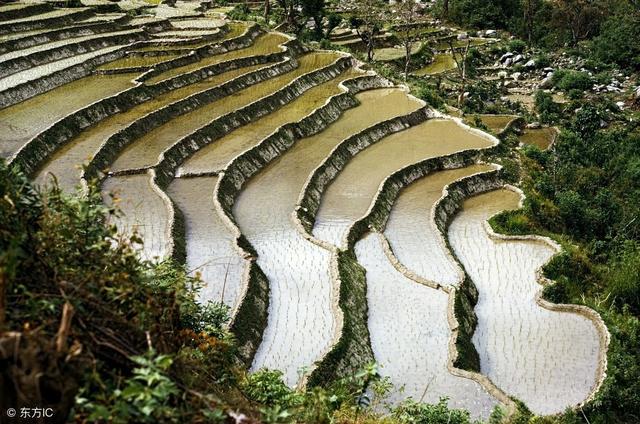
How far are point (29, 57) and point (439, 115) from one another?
1515 centimetres

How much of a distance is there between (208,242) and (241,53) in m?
17.4

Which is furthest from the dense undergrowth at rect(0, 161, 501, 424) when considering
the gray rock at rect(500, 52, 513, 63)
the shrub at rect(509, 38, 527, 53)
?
the shrub at rect(509, 38, 527, 53)

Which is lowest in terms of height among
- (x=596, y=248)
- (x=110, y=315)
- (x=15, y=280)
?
(x=596, y=248)

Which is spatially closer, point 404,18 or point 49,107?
point 49,107

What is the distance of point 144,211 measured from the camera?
14414mm

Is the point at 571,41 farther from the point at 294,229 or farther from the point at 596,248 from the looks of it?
the point at 294,229

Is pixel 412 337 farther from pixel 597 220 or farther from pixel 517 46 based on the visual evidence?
pixel 517 46

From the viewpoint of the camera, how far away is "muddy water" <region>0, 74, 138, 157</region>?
17.5 m

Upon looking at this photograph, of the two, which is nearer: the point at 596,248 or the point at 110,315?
the point at 110,315

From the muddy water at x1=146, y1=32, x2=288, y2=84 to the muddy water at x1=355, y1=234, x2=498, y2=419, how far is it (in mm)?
13208

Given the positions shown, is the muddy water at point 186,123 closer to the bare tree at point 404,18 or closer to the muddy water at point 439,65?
the muddy water at point 439,65

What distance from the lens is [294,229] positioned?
580 inches

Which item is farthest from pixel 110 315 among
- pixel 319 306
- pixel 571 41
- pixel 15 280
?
pixel 571 41

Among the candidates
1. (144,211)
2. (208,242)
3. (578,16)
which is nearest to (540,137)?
(208,242)
